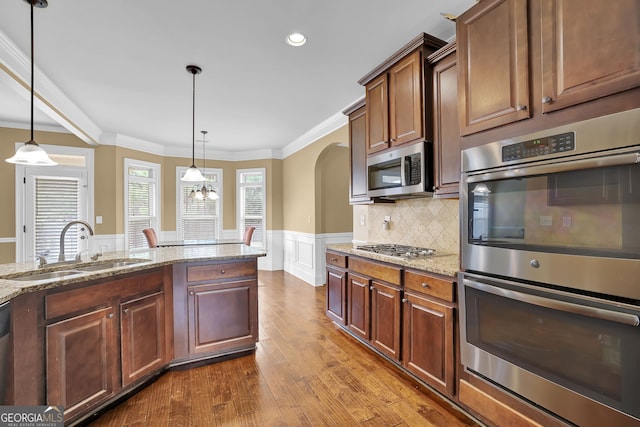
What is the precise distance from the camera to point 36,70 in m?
2.93

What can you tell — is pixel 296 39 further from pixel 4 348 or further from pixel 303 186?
pixel 303 186

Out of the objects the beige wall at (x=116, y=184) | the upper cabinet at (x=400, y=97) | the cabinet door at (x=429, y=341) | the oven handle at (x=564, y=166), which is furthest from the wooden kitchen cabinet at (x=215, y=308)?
the beige wall at (x=116, y=184)

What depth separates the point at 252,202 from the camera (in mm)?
6762

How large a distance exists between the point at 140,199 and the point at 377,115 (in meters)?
5.20

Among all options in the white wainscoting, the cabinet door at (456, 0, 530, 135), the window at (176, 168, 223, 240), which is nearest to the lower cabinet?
the cabinet door at (456, 0, 530, 135)

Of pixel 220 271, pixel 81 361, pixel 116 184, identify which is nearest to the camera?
pixel 81 361

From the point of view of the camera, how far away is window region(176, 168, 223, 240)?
6570 millimetres

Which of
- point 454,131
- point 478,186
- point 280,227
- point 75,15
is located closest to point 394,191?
point 454,131

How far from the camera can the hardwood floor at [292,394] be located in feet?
6.04

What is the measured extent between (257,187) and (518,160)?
5.78 meters

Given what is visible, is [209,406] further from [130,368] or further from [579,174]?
[579,174]

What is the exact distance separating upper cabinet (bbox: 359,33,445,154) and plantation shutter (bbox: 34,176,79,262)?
16.5ft

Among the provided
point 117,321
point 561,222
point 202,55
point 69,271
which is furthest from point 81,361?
point 561,222

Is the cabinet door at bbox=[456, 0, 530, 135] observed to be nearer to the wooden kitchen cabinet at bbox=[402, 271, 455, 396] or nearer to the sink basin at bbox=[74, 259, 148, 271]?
the wooden kitchen cabinet at bbox=[402, 271, 455, 396]
